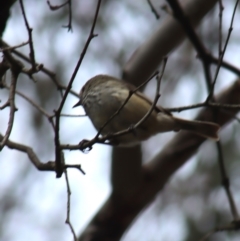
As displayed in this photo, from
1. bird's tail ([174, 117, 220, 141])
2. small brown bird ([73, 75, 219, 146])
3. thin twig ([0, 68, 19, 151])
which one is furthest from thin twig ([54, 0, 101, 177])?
bird's tail ([174, 117, 220, 141])

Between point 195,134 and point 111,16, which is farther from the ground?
point 111,16

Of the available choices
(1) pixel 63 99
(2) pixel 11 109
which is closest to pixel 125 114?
(2) pixel 11 109

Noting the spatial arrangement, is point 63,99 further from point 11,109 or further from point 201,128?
point 201,128

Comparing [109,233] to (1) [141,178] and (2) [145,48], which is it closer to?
(1) [141,178]

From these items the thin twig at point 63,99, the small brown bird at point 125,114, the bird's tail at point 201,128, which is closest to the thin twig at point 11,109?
the thin twig at point 63,99

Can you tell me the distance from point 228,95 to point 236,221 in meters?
1.22

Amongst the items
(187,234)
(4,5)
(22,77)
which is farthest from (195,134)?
(22,77)

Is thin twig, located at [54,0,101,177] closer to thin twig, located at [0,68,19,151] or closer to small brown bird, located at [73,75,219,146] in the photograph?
thin twig, located at [0,68,19,151]

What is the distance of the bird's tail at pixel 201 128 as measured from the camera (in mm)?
4508

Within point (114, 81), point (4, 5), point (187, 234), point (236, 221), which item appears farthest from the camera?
point (187, 234)

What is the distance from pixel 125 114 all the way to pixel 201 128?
77cm

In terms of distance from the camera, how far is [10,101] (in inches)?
120

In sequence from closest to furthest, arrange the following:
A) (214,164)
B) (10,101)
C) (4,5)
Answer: (10,101)
(4,5)
(214,164)

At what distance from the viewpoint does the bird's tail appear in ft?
14.8
